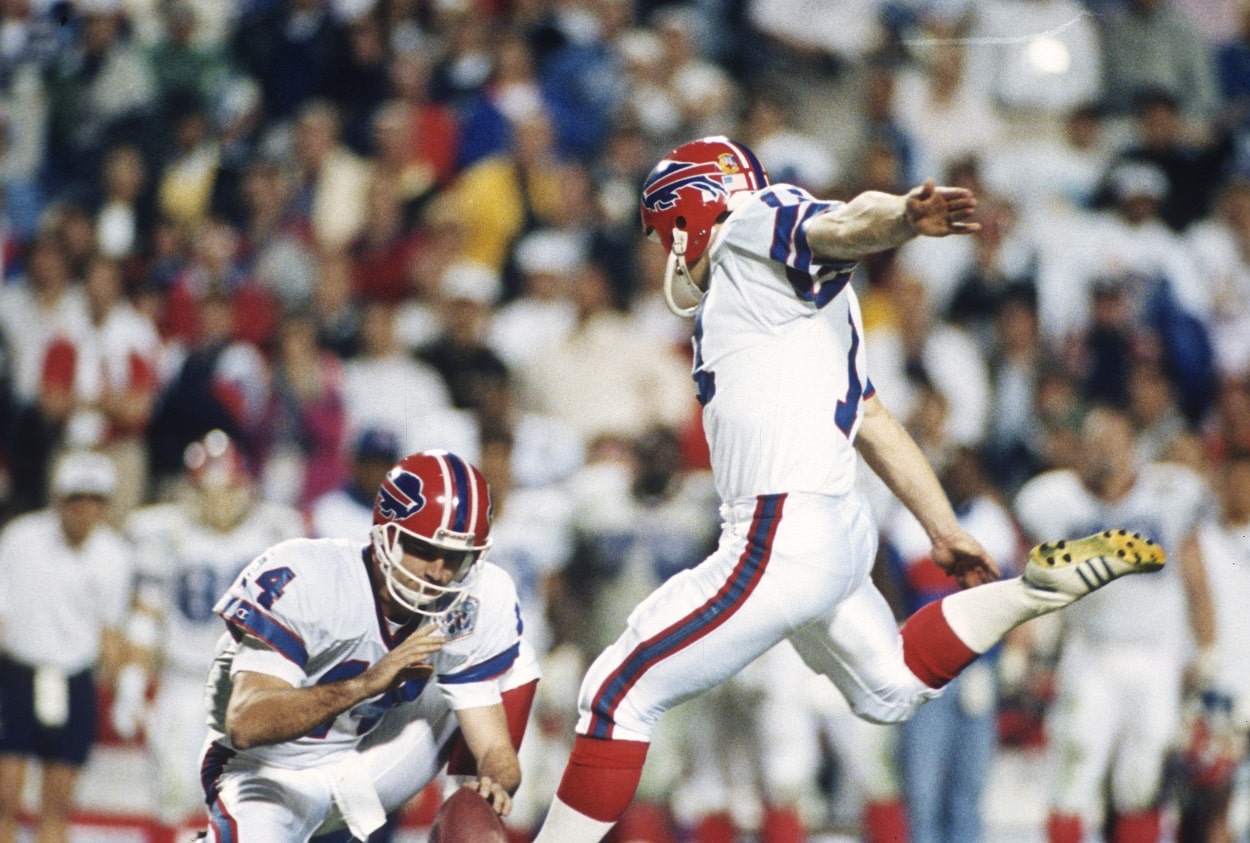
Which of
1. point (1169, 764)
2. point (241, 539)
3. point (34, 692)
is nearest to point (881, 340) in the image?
point (1169, 764)

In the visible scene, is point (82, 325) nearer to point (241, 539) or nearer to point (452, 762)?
point (241, 539)

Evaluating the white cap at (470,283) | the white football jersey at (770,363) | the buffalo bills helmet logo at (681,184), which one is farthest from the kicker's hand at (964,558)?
Result: the white cap at (470,283)

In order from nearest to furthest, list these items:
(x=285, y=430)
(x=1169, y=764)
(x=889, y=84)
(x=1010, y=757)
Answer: (x=1169, y=764)
(x=1010, y=757)
(x=285, y=430)
(x=889, y=84)

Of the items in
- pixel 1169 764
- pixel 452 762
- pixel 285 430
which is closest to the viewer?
pixel 452 762

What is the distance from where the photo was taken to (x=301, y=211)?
9961 millimetres

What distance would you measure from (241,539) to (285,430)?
1.45 m

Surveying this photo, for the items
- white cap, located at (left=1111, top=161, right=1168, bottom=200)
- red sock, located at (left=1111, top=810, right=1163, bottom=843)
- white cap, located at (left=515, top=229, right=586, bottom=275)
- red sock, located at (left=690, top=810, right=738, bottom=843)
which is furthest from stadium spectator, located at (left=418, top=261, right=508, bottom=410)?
red sock, located at (left=1111, top=810, right=1163, bottom=843)

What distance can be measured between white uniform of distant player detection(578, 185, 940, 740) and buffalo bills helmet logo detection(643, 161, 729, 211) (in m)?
0.07

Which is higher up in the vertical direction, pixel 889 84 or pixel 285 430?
pixel 889 84

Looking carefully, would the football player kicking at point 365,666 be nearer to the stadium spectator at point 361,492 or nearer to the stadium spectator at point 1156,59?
the stadium spectator at point 361,492

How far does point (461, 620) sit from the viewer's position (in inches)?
170

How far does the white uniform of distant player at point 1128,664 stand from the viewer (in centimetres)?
707

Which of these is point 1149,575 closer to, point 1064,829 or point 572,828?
point 1064,829

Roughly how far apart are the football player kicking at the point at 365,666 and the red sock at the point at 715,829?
3.16 m
